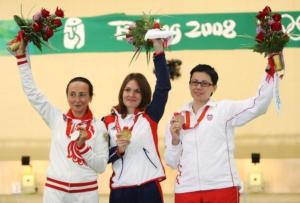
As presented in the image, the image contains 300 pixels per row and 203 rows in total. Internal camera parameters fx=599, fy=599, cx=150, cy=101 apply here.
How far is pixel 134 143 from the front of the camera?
391 cm

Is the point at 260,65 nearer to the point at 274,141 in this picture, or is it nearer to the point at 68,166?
the point at 274,141

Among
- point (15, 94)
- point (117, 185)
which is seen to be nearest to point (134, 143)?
point (117, 185)

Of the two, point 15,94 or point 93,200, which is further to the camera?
point 15,94

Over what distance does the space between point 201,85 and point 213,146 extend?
0.40 metres

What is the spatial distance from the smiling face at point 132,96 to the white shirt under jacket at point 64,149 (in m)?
0.23

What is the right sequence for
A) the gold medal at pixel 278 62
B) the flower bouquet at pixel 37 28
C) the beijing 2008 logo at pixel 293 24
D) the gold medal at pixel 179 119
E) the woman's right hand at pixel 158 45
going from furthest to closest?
the beijing 2008 logo at pixel 293 24 < the flower bouquet at pixel 37 28 < the woman's right hand at pixel 158 45 < the gold medal at pixel 179 119 < the gold medal at pixel 278 62

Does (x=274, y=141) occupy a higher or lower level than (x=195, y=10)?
lower

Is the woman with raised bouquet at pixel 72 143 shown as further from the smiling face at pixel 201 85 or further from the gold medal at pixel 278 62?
the gold medal at pixel 278 62

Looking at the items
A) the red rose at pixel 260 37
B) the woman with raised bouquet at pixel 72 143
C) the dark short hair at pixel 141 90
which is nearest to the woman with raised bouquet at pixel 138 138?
the dark short hair at pixel 141 90

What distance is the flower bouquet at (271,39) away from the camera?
3.69 meters

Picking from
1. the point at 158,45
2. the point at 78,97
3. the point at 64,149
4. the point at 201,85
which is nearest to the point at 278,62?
the point at 201,85

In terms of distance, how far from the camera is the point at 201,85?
3842 millimetres

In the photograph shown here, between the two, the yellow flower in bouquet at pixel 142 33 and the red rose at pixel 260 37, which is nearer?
the red rose at pixel 260 37

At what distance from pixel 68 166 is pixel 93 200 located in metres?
0.28
